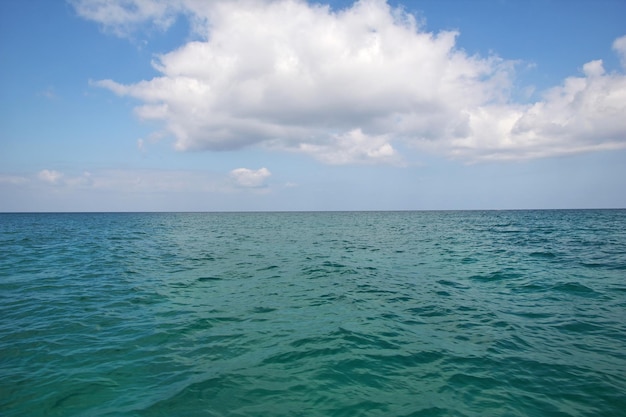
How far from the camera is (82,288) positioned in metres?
18.1

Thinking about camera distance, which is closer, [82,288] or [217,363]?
[217,363]

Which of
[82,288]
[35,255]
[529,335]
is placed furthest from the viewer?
[35,255]

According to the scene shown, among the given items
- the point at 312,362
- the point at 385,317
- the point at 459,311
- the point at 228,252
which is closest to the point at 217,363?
the point at 312,362

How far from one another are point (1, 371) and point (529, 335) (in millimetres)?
15778

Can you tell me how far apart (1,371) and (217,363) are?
5481 millimetres

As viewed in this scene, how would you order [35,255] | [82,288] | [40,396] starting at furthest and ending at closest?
[35,255], [82,288], [40,396]

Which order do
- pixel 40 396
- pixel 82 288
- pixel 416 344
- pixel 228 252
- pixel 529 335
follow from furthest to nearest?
pixel 228 252
pixel 82 288
pixel 529 335
pixel 416 344
pixel 40 396

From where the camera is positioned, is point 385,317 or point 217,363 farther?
point 385,317

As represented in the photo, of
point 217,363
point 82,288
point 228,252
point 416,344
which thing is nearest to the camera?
point 217,363

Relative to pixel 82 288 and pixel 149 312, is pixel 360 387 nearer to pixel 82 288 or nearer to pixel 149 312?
pixel 149 312

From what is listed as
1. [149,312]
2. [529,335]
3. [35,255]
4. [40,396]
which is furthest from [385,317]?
[35,255]

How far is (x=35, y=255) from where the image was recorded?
99.1 feet

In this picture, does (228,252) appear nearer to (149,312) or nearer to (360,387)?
(149,312)

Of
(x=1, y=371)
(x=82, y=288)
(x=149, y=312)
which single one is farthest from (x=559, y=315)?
(x=82, y=288)
